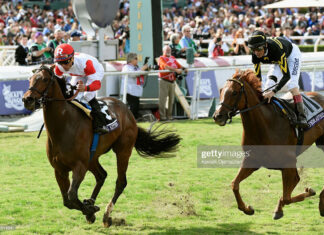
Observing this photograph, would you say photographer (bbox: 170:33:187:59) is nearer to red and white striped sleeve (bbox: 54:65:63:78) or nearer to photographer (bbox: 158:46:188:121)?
photographer (bbox: 158:46:188:121)

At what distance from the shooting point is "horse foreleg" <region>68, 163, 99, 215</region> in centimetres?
597

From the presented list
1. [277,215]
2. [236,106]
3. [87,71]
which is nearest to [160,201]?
[277,215]

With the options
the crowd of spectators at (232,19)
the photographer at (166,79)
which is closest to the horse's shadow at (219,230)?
the photographer at (166,79)

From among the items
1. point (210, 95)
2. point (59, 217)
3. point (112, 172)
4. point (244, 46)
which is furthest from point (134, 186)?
point (244, 46)

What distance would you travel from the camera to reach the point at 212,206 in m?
7.14

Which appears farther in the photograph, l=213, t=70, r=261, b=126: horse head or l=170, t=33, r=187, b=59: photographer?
l=170, t=33, r=187, b=59: photographer

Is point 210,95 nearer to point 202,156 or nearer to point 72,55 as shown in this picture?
point 202,156

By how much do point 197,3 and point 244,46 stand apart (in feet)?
42.4

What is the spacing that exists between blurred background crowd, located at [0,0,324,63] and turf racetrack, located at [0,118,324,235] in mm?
4581

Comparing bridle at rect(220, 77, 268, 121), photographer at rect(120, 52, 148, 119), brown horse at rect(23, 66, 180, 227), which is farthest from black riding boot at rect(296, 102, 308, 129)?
photographer at rect(120, 52, 148, 119)

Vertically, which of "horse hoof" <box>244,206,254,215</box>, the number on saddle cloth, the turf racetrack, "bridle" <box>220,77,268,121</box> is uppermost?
"bridle" <box>220,77,268,121</box>

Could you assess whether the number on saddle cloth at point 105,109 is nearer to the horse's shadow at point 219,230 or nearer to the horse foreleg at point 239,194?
the horse's shadow at point 219,230

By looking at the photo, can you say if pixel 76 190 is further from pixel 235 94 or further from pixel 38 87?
pixel 235 94

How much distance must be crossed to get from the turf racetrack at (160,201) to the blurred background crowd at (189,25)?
458cm
